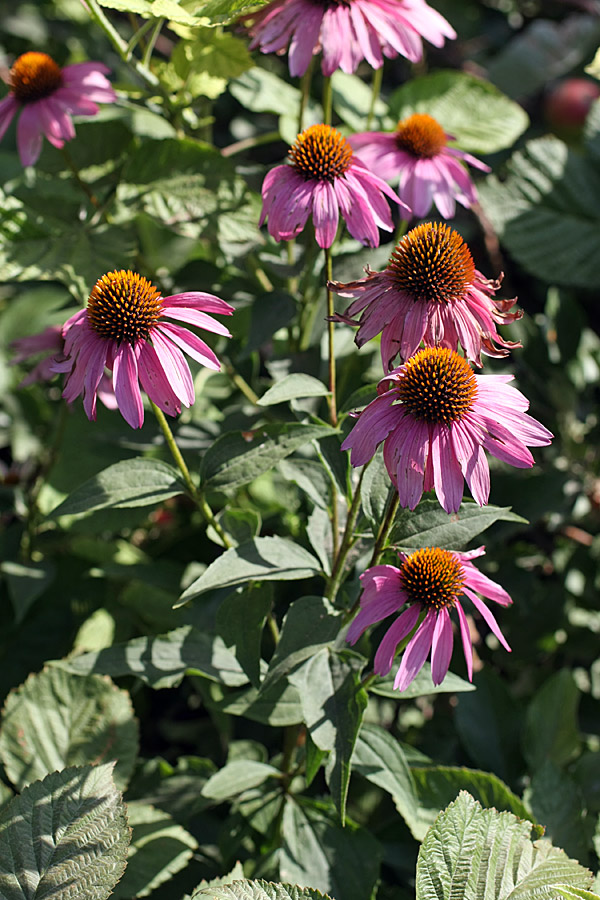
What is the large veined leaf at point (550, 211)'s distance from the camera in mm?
1603

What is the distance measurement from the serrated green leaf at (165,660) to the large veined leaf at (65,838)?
10cm

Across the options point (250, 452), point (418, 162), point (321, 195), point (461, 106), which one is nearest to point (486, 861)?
point (250, 452)

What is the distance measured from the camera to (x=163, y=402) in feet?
2.45

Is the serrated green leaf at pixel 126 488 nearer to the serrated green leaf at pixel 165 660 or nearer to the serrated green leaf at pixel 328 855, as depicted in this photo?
the serrated green leaf at pixel 165 660

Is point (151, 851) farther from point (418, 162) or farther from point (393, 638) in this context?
point (418, 162)

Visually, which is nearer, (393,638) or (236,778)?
(393,638)

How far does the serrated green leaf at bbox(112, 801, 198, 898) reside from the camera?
96cm

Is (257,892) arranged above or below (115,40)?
below

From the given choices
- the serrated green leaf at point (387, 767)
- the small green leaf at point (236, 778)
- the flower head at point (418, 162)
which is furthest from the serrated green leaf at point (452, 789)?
the flower head at point (418, 162)

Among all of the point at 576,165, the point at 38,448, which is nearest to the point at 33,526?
the point at 38,448

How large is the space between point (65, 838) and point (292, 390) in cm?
50

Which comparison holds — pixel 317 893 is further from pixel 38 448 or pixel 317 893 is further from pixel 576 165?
pixel 576 165

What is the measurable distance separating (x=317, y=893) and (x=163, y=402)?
48 centimetres

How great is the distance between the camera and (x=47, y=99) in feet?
3.54
